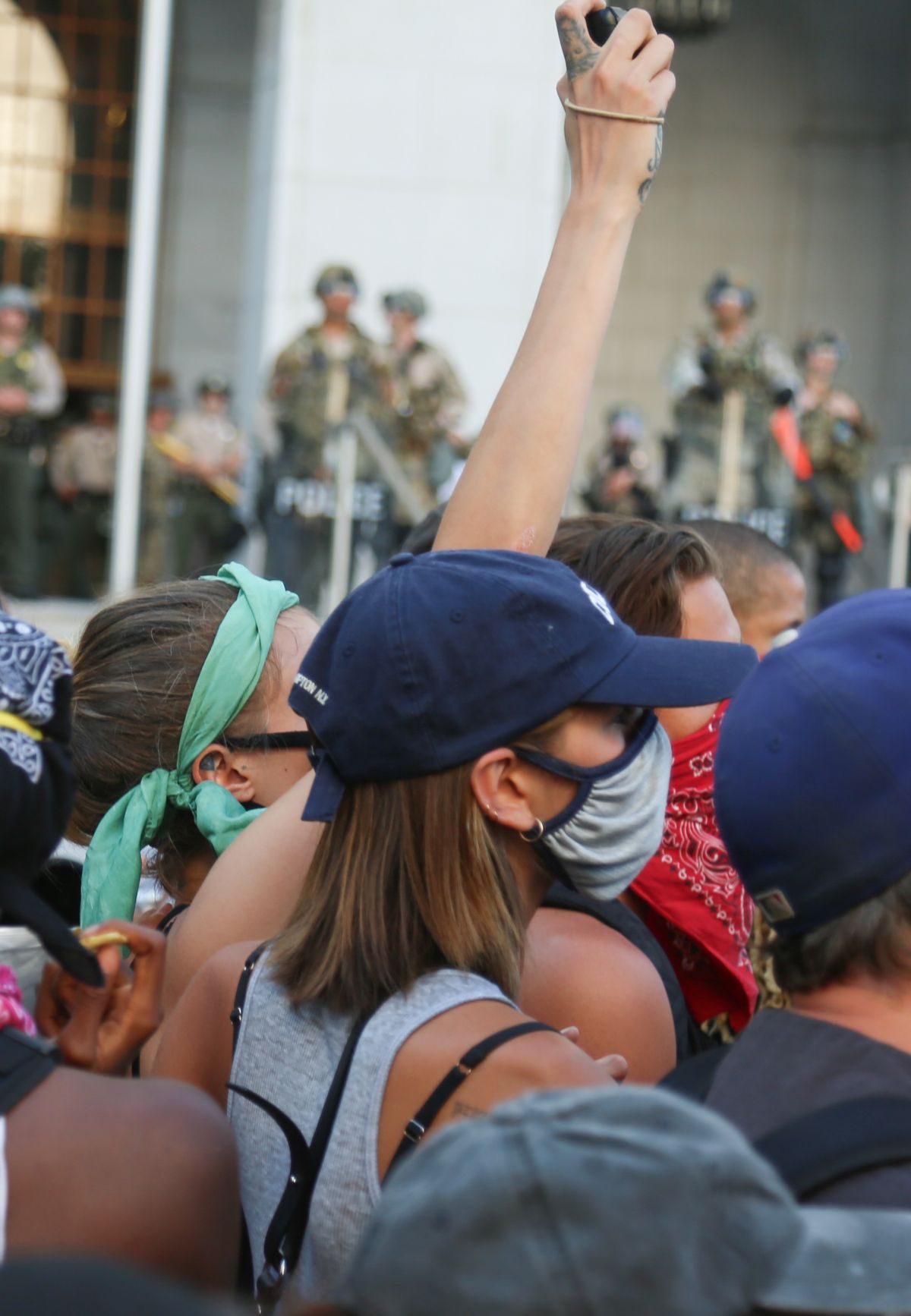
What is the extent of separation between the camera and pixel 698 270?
16609mm

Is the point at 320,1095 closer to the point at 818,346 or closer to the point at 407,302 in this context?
the point at 407,302

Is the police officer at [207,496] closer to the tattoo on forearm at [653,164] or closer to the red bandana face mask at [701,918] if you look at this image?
the red bandana face mask at [701,918]

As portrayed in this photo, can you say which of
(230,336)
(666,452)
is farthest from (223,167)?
(666,452)

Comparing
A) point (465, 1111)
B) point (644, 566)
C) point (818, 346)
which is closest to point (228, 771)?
point (644, 566)

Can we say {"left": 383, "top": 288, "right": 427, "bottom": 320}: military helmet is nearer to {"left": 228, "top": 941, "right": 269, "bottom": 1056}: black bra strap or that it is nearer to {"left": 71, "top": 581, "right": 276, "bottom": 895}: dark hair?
{"left": 71, "top": 581, "right": 276, "bottom": 895}: dark hair

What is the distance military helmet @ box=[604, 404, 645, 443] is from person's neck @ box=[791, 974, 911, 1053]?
11.5m

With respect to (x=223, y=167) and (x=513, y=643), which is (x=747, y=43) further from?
(x=513, y=643)

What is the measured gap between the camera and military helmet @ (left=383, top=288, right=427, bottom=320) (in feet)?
33.6

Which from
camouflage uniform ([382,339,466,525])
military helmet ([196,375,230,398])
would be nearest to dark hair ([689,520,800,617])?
camouflage uniform ([382,339,466,525])

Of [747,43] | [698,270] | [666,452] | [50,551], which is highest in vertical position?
[747,43]

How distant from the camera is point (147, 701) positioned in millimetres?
2021

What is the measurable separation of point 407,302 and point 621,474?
278 cm

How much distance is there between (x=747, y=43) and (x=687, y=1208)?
17.0 metres

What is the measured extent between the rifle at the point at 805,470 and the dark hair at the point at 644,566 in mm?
9380
